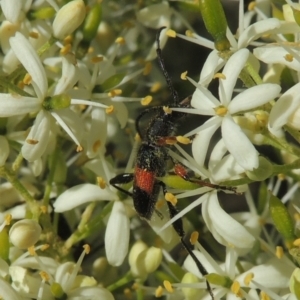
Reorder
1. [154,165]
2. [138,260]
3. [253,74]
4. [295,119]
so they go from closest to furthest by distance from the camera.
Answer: [295,119], [253,74], [154,165], [138,260]

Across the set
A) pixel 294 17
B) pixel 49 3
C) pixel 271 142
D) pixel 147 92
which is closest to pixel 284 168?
pixel 271 142

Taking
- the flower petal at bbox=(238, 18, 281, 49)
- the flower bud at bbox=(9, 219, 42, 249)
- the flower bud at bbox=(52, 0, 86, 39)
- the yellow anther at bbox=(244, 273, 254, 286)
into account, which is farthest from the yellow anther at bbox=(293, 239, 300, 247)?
the flower bud at bbox=(52, 0, 86, 39)

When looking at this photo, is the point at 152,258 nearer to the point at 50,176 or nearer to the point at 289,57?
the point at 50,176

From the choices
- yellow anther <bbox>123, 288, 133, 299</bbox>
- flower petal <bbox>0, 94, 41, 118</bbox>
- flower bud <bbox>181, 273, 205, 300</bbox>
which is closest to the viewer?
flower petal <bbox>0, 94, 41, 118</bbox>

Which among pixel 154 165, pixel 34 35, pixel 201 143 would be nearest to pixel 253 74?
pixel 201 143

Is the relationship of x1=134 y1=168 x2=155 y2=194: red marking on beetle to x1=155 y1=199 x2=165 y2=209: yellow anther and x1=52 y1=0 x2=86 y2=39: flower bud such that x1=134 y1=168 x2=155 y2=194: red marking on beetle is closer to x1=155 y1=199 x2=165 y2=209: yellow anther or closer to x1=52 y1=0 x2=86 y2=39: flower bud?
x1=155 y1=199 x2=165 y2=209: yellow anther

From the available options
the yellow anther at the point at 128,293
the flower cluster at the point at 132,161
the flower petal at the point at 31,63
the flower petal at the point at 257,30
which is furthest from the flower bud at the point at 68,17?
the yellow anther at the point at 128,293
